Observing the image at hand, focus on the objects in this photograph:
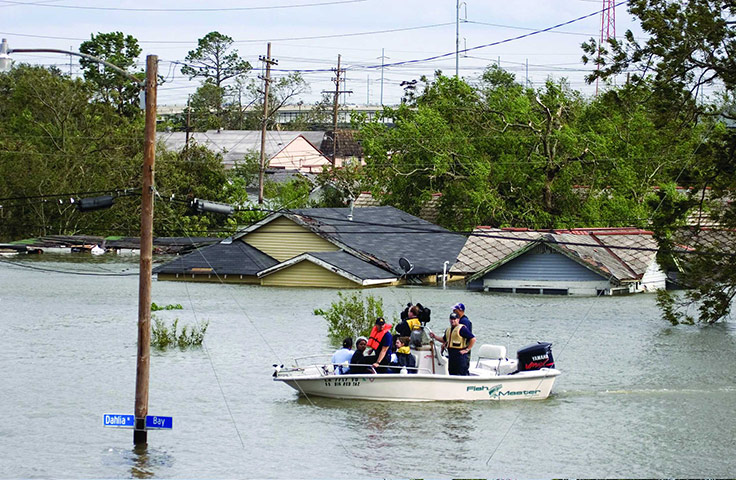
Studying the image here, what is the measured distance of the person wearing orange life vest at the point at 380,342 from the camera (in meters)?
24.6

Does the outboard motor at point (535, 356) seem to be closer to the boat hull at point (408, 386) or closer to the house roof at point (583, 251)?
the boat hull at point (408, 386)

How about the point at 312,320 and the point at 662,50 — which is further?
the point at 312,320

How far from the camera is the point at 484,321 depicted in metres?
41.1

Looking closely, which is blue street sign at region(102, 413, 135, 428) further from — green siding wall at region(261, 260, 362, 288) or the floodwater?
green siding wall at region(261, 260, 362, 288)

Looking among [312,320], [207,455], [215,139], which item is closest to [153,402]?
[207,455]

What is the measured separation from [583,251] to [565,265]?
120cm

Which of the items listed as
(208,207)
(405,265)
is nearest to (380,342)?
(208,207)

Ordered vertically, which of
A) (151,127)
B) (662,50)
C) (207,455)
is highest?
(662,50)

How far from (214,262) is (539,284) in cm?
1547

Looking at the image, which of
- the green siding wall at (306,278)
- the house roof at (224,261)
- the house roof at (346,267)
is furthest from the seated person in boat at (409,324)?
the house roof at (224,261)

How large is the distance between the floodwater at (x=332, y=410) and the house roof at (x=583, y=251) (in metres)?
6.68

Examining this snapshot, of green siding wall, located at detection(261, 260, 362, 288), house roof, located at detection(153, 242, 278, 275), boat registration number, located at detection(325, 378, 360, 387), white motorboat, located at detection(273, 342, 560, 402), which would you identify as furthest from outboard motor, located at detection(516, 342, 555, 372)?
Answer: house roof, located at detection(153, 242, 278, 275)

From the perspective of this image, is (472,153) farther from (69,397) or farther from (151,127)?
(151,127)

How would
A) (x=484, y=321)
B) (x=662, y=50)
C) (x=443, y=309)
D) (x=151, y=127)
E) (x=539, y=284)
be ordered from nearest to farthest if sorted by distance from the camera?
1. (x=151, y=127)
2. (x=662, y=50)
3. (x=484, y=321)
4. (x=443, y=309)
5. (x=539, y=284)
